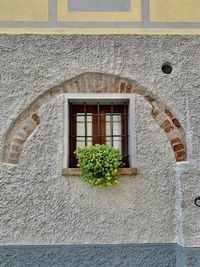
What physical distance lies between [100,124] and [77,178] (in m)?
0.70

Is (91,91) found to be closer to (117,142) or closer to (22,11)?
(117,142)

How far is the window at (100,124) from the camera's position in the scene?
4.33 meters

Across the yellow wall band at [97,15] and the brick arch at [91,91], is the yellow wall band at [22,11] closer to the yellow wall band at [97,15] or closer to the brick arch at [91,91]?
the yellow wall band at [97,15]

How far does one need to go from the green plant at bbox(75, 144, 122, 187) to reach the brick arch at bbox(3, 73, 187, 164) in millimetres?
654

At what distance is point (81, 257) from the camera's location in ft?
13.1

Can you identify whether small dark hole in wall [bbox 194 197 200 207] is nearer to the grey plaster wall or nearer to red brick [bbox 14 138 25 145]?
the grey plaster wall

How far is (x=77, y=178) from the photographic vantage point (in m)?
4.06

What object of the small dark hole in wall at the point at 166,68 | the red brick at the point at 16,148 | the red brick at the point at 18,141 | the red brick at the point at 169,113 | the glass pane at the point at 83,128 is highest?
the small dark hole in wall at the point at 166,68

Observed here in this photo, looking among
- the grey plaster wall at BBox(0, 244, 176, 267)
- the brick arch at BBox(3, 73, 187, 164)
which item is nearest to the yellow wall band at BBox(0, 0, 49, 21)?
the brick arch at BBox(3, 73, 187, 164)

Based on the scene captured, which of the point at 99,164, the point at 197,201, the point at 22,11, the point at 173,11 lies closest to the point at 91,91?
the point at 99,164

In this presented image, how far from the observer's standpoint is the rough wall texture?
400cm

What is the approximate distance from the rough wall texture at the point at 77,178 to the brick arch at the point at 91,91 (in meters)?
0.07

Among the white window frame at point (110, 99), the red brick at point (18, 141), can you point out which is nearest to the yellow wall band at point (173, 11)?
the white window frame at point (110, 99)

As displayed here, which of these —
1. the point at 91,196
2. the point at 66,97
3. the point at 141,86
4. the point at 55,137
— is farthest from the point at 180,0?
the point at 91,196
